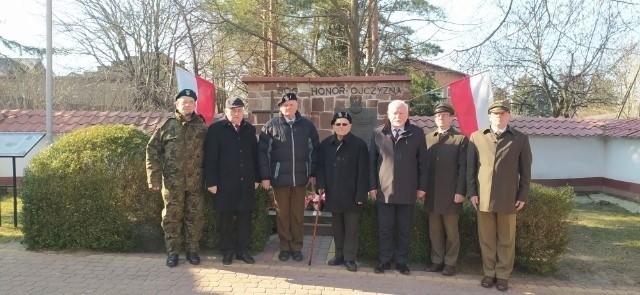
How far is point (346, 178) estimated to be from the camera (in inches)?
180

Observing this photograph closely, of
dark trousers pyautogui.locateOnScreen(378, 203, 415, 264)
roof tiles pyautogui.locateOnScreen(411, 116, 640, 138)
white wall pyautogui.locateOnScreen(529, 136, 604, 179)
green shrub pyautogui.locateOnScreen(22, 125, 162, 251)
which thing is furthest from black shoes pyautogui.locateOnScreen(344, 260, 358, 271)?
white wall pyautogui.locateOnScreen(529, 136, 604, 179)

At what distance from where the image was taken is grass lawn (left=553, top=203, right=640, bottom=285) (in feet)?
15.8

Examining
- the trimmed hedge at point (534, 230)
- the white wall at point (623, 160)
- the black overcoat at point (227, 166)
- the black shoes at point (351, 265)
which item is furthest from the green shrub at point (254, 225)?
the white wall at point (623, 160)

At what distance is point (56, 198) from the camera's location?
16.4 ft

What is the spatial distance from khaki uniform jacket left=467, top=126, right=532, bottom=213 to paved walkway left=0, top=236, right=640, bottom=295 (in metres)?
0.85

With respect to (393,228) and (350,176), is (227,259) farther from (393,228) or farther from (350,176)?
(393,228)

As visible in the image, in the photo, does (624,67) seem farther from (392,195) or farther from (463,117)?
(392,195)

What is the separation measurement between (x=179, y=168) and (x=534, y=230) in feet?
11.7

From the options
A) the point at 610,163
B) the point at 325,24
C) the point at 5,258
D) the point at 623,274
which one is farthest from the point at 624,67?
the point at 5,258

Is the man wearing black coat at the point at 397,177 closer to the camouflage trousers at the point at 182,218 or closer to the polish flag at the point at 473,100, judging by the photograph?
the camouflage trousers at the point at 182,218

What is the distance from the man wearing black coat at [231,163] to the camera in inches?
181

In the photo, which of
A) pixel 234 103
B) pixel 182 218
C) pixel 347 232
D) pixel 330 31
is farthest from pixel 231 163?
pixel 330 31

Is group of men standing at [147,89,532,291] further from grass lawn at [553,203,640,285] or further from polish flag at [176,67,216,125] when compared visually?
polish flag at [176,67,216,125]

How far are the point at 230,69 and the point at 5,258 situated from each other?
12.9m
